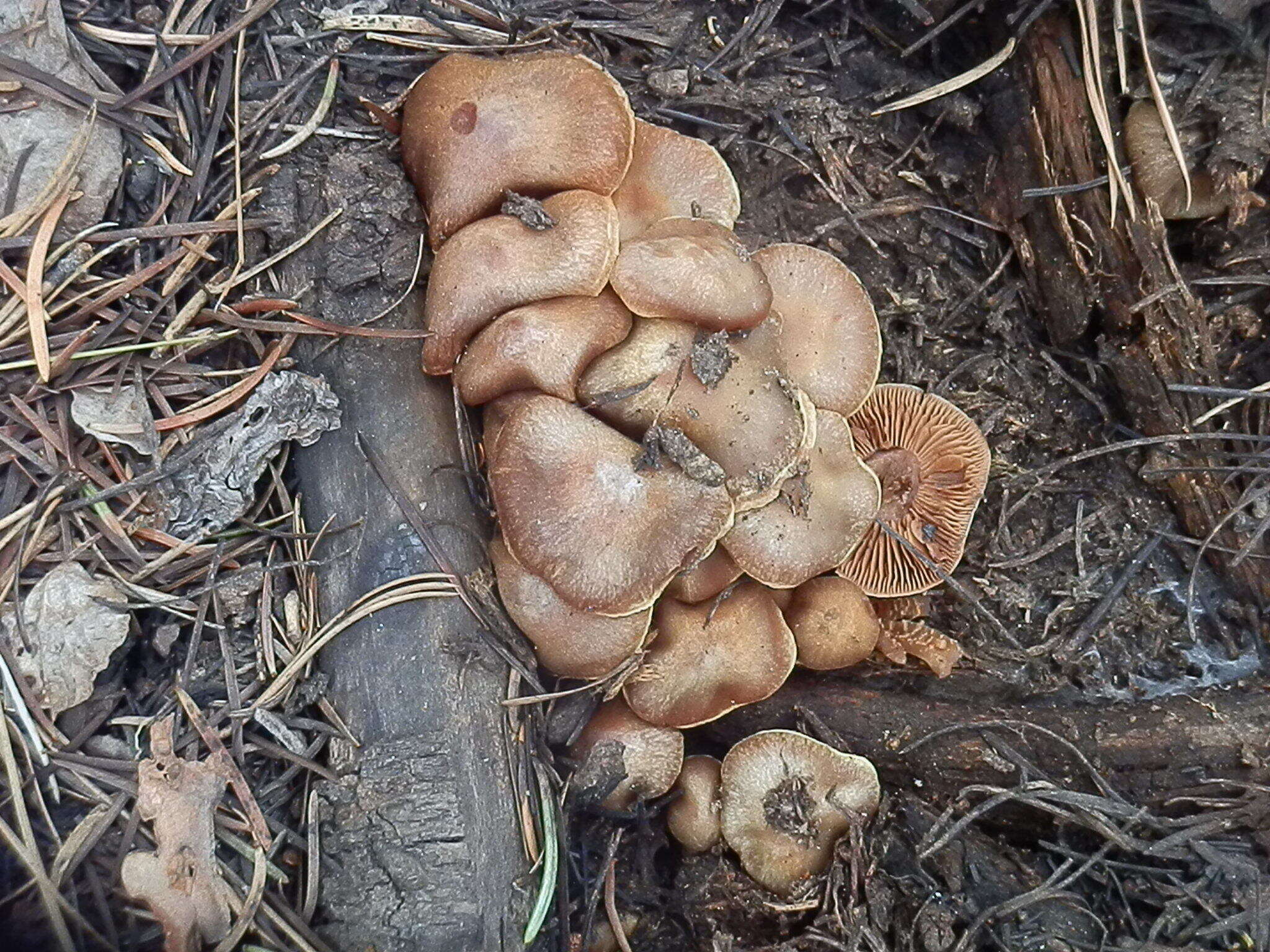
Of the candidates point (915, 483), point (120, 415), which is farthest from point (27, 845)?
point (915, 483)

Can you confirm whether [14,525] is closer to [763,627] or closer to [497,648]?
[497,648]

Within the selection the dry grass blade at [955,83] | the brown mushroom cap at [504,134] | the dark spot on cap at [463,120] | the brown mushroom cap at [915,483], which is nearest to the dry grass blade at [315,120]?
the brown mushroom cap at [504,134]

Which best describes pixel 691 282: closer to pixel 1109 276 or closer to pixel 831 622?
pixel 831 622

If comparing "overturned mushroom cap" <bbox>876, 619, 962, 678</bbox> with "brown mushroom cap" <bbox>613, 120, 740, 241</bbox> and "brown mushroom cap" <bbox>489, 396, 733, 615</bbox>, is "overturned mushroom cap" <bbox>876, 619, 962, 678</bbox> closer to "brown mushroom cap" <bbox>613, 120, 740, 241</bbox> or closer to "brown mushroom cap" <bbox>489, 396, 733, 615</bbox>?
"brown mushroom cap" <bbox>489, 396, 733, 615</bbox>

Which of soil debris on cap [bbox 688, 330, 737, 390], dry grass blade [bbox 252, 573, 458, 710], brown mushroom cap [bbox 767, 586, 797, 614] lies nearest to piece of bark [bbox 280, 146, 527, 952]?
dry grass blade [bbox 252, 573, 458, 710]

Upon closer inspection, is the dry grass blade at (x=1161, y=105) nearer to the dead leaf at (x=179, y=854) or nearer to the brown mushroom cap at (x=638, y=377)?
the brown mushroom cap at (x=638, y=377)

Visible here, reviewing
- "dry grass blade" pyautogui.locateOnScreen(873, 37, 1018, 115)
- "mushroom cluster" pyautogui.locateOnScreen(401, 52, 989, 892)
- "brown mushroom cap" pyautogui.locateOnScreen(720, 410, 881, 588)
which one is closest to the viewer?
"mushroom cluster" pyautogui.locateOnScreen(401, 52, 989, 892)

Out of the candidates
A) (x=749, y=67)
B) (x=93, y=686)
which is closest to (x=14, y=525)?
(x=93, y=686)
